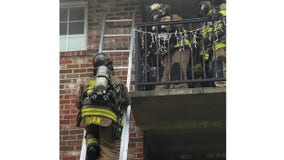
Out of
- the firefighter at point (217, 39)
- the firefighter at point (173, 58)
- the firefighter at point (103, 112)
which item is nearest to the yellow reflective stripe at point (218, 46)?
the firefighter at point (217, 39)

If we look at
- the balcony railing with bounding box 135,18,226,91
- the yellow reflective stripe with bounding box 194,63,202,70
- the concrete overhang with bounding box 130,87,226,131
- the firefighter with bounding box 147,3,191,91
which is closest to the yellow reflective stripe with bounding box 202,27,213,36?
the balcony railing with bounding box 135,18,226,91

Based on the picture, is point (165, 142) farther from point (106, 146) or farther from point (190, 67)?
point (106, 146)

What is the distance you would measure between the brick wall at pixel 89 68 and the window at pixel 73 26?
13cm

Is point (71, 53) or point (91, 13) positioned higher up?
point (91, 13)

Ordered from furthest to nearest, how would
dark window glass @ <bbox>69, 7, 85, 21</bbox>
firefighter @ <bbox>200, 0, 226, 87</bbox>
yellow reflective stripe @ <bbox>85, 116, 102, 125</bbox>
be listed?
dark window glass @ <bbox>69, 7, 85, 21</bbox>
firefighter @ <bbox>200, 0, 226, 87</bbox>
yellow reflective stripe @ <bbox>85, 116, 102, 125</bbox>

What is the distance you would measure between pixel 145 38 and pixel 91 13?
1.72 metres

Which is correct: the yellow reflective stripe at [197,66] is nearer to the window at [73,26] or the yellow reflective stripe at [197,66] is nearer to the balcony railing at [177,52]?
the balcony railing at [177,52]

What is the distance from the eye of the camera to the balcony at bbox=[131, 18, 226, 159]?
771 cm

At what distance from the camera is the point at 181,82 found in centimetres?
783

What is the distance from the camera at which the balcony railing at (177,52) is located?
808 centimetres

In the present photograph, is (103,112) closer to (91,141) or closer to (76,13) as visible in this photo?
(91,141)

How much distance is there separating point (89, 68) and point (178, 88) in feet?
5.45

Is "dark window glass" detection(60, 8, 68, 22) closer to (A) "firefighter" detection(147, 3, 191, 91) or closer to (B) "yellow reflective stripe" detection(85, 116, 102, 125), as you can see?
(A) "firefighter" detection(147, 3, 191, 91)
